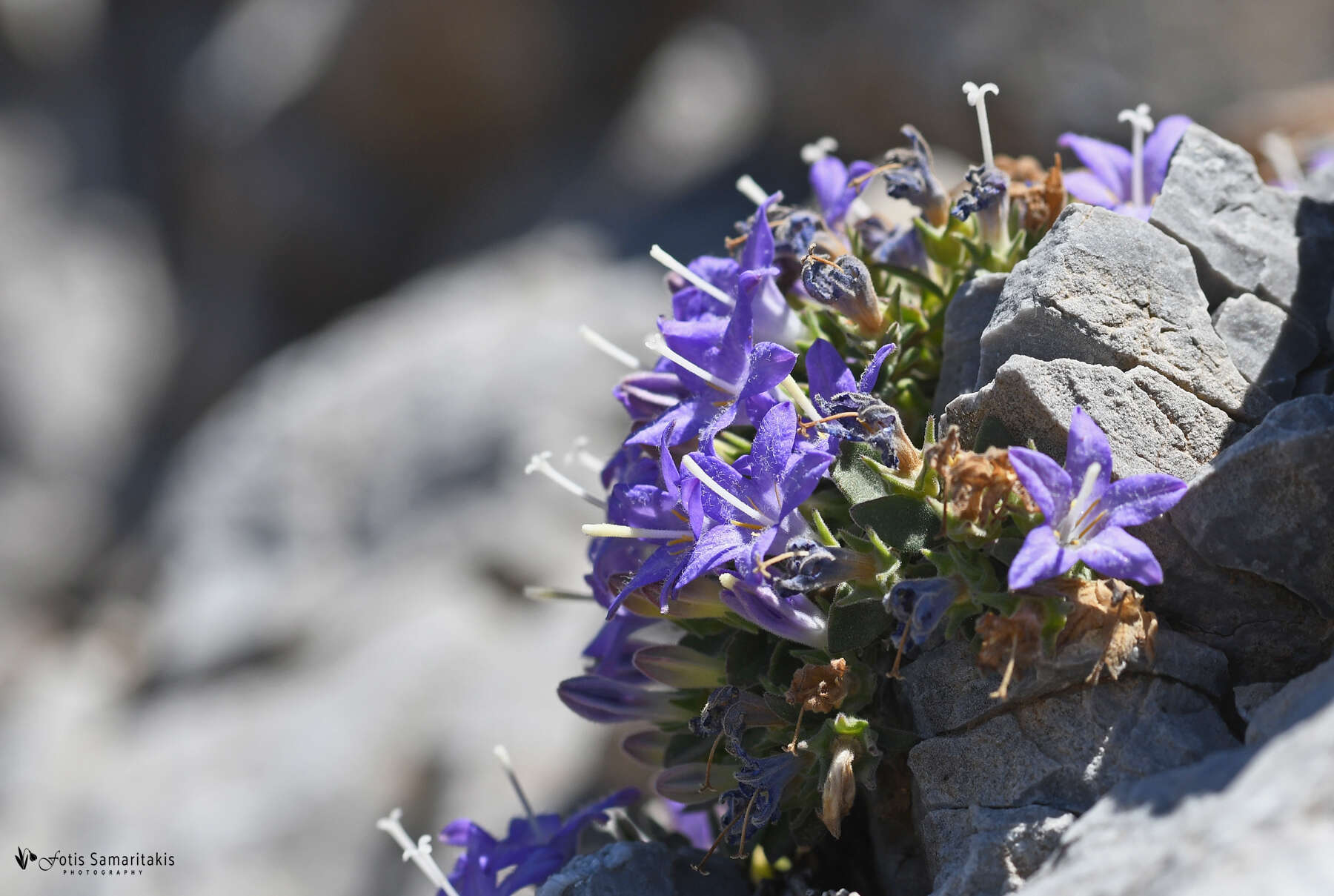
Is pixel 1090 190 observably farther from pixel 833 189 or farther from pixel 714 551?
pixel 714 551

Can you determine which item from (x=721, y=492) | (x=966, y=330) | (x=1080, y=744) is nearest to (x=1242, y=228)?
(x=966, y=330)

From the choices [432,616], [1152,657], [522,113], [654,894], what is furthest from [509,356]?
[1152,657]

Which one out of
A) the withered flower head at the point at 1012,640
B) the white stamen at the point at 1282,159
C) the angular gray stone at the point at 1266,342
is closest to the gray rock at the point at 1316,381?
the angular gray stone at the point at 1266,342

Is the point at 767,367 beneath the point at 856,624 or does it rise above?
above

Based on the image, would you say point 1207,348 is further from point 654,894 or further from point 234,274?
point 234,274

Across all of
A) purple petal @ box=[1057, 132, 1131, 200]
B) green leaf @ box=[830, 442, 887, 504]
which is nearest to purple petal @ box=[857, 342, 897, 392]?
green leaf @ box=[830, 442, 887, 504]

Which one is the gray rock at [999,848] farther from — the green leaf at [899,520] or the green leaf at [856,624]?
the green leaf at [899,520]
